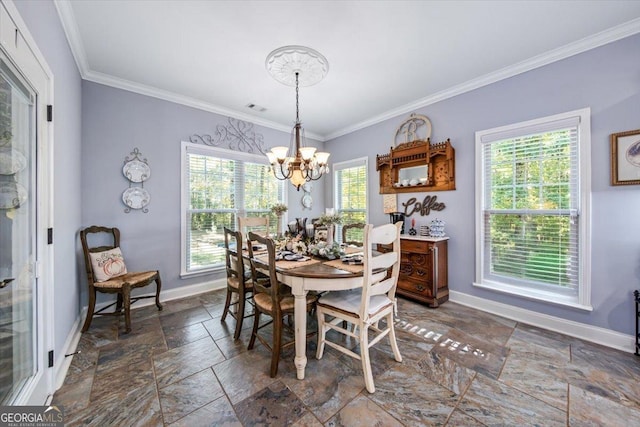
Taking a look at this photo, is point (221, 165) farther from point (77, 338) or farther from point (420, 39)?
point (420, 39)

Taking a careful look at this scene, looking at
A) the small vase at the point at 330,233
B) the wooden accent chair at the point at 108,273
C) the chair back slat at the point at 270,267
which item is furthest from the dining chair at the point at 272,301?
the wooden accent chair at the point at 108,273

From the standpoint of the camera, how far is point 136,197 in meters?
3.12

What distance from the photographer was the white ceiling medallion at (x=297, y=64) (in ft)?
7.32

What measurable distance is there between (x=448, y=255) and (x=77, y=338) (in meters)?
4.28

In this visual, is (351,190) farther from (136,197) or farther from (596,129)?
(136,197)

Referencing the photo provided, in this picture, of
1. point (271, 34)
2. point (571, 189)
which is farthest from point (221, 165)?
point (571, 189)

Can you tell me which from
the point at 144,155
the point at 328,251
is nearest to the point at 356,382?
the point at 328,251

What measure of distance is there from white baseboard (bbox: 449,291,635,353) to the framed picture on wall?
139cm

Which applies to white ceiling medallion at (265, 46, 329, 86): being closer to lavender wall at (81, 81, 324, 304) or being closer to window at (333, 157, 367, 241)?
lavender wall at (81, 81, 324, 304)

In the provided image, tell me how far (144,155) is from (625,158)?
16.8 ft

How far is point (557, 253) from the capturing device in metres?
2.60

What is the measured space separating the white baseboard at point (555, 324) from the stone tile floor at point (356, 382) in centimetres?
10

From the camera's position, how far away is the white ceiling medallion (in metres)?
2.23

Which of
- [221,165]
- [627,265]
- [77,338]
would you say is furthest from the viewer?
[221,165]
